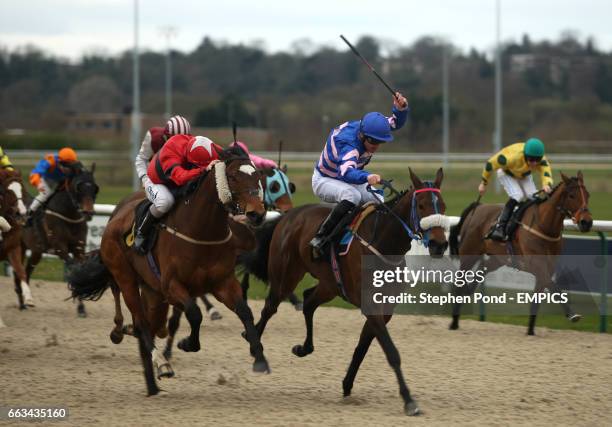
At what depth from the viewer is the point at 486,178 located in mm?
11469

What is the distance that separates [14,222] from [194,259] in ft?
14.1

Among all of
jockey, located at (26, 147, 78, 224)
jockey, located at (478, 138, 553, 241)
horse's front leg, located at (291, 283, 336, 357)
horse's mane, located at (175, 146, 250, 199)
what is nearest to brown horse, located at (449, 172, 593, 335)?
jockey, located at (478, 138, 553, 241)

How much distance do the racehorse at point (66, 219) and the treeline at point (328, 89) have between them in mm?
30082

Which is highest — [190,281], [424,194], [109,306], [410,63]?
[410,63]

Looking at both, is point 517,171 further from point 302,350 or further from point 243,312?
point 243,312

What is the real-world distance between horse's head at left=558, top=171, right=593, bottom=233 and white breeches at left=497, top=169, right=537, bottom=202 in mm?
1123

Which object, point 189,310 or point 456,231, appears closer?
point 189,310

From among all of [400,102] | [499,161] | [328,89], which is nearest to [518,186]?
[499,161]

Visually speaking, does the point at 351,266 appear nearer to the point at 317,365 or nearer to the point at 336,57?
the point at 317,365

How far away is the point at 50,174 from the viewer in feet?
41.5

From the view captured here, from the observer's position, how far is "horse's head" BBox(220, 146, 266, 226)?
6.39m

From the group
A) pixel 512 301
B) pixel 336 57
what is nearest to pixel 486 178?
pixel 512 301

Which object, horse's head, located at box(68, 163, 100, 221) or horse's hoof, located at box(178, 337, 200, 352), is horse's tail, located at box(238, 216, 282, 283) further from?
horse's head, located at box(68, 163, 100, 221)

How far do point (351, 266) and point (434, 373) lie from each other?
138 centimetres
